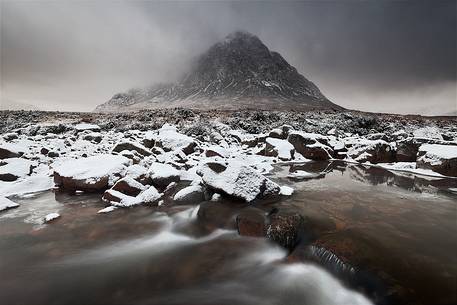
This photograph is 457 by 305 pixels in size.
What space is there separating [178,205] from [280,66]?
173466 mm

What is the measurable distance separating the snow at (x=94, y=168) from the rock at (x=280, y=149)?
8.59m

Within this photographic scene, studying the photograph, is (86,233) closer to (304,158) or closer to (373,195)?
(373,195)

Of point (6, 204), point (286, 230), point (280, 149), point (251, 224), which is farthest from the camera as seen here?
point (280, 149)

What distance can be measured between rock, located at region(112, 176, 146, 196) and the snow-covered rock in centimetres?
413

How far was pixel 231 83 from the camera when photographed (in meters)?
142

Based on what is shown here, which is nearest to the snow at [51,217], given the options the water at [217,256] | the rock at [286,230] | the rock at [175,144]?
the water at [217,256]

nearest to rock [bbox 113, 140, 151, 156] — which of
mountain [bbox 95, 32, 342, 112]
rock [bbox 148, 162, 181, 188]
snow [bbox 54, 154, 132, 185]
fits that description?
snow [bbox 54, 154, 132, 185]

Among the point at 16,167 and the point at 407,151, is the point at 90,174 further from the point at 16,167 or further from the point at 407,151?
the point at 407,151

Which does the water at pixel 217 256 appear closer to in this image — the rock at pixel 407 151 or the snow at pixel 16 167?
the snow at pixel 16 167

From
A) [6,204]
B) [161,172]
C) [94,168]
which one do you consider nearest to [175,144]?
[161,172]

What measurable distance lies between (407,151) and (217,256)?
13.2 meters

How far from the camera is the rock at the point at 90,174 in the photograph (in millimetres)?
8453

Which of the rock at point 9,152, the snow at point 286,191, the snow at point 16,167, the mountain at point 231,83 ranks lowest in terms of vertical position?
the snow at point 286,191

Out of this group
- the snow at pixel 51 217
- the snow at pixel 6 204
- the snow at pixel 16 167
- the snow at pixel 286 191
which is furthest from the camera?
the snow at pixel 16 167
